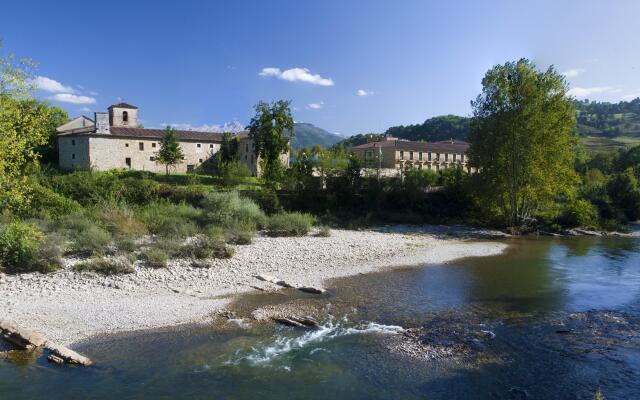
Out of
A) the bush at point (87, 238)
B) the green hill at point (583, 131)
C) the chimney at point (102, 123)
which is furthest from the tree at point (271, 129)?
the green hill at point (583, 131)

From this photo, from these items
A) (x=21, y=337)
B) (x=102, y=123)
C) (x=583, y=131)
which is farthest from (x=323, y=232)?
(x=583, y=131)

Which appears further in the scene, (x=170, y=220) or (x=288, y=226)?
(x=288, y=226)

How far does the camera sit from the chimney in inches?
2165

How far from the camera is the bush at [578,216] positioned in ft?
113

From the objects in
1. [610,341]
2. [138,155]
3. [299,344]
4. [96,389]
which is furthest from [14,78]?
[138,155]

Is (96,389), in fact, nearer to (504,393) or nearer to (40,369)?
(40,369)

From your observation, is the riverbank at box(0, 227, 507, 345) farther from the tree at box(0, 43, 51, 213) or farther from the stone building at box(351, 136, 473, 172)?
the stone building at box(351, 136, 473, 172)

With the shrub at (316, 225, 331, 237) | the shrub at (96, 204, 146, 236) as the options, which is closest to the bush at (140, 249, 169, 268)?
the shrub at (96, 204, 146, 236)

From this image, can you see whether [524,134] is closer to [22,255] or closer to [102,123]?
[22,255]

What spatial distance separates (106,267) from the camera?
655 inches

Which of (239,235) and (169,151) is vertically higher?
(169,151)

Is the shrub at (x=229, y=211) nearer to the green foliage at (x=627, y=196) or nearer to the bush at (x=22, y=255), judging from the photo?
the bush at (x=22, y=255)

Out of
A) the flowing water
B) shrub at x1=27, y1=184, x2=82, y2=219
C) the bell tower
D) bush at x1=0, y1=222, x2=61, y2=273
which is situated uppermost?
the bell tower

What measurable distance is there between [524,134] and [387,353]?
2520cm
